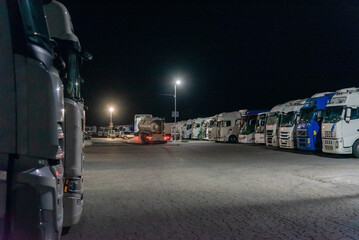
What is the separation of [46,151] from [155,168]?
11.4 meters

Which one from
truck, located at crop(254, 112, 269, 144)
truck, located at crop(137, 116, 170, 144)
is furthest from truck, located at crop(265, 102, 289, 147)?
truck, located at crop(137, 116, 170, 144)

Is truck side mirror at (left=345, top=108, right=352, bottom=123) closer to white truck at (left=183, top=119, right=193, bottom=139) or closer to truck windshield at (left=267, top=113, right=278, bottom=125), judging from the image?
truck windshield at (left=267, top=113, right=278, bottom=125)

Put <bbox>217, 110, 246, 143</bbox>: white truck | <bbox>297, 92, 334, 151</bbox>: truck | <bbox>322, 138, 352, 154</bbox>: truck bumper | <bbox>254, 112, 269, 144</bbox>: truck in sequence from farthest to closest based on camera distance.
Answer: <bbox>217, 110, 246, 143</bbox>: white truck → <bbox>254, 112, 269, 144</bbox>: truck → <bbox>297, 92, 334, 151</bbox>: truck → <bbox>322, 138, 352, 154</bbox>: truck bumper

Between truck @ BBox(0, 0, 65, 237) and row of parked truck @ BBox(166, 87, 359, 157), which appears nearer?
truck @ BBox(0, 0, 65, 237)

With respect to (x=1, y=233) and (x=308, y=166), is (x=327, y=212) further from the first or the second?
(x=308, y=166)

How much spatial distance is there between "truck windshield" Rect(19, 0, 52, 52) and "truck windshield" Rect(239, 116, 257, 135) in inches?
1249

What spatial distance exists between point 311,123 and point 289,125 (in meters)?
2.35

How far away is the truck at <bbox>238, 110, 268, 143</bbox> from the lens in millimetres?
33844

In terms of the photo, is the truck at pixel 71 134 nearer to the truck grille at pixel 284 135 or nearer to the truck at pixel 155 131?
the truck grille at pixel 284 135

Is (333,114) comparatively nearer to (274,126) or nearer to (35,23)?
(274,126)

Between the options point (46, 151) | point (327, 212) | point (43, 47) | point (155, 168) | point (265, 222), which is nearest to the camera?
point (46, 151)

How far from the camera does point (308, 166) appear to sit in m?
14.2

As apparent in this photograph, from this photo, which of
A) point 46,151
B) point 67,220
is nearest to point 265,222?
point 67,220

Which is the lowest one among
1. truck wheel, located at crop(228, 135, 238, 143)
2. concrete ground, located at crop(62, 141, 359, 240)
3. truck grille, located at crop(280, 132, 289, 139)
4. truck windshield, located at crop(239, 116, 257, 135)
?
concrete ground, located at crop(62, 141, 359, 240)
